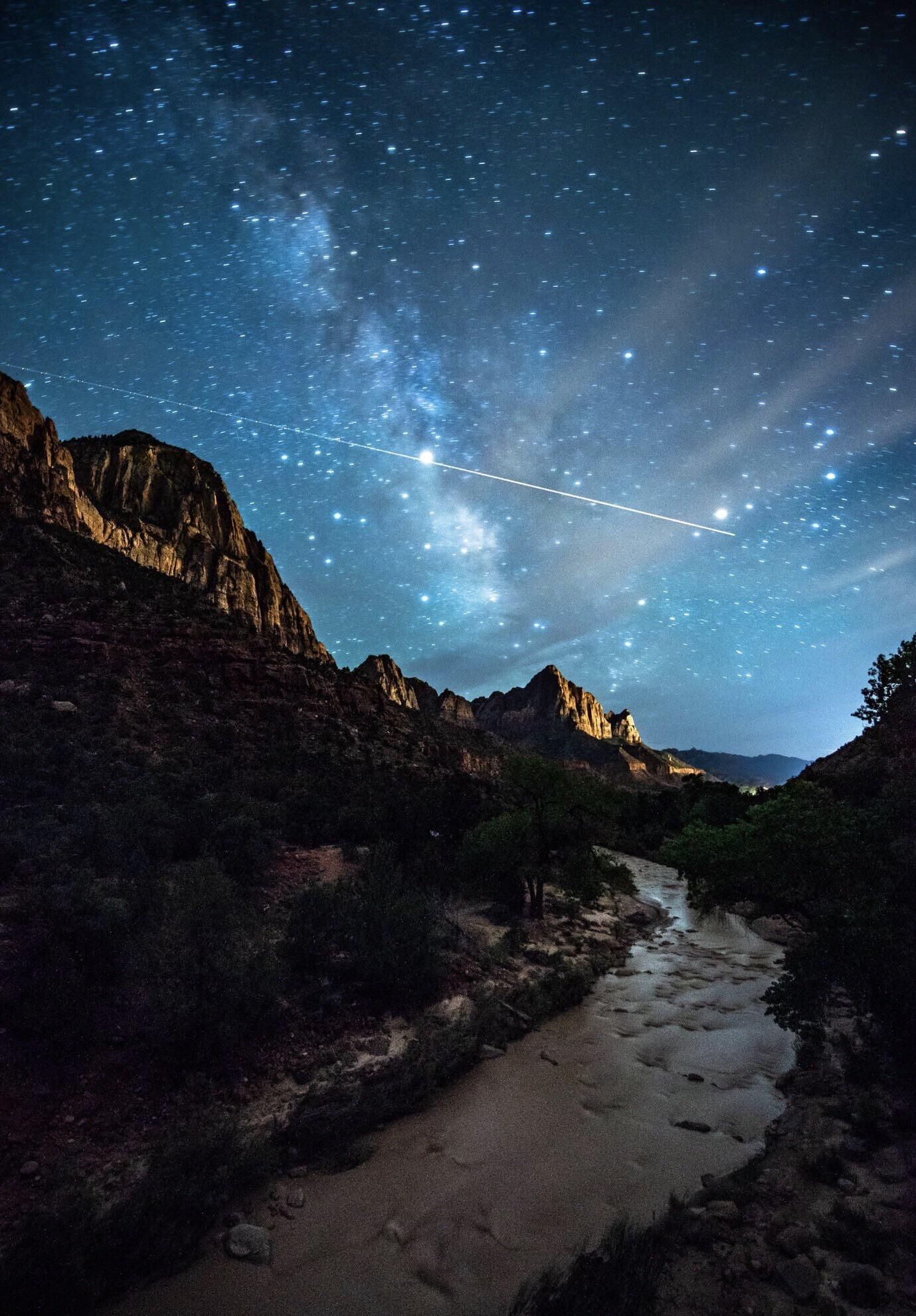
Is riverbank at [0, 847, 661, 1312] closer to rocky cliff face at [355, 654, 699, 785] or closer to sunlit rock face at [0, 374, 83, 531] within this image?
sunlit rock face at [0, 374, 83, 531]

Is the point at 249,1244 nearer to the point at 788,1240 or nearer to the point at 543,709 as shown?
the point at 788,1240

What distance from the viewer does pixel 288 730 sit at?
31797 mm

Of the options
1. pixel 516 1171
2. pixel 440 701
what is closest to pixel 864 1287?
pixel 516 1171

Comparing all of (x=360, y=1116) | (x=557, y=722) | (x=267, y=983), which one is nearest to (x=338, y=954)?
(x=267, y=983)

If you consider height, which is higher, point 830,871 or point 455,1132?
point 830,871

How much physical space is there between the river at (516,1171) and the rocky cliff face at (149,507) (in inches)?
1714

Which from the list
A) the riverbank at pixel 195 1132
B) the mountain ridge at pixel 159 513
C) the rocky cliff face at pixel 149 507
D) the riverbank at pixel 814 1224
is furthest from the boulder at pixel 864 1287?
the rocky cliff face at pixel 149 507

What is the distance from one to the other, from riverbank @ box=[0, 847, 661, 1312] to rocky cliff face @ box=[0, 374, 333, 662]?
41.1 metres

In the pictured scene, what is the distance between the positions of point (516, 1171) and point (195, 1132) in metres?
4.31

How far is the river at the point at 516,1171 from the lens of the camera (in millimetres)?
5441

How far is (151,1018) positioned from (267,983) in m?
1.70

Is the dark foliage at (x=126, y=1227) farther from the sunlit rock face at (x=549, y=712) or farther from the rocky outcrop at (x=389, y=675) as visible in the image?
the sunlit rock face at (x=549, y=712)

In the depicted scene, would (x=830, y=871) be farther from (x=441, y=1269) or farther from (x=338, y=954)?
(x=338, y=954)

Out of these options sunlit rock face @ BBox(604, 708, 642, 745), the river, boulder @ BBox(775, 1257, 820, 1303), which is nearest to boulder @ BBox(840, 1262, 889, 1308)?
boulder @ BBox(775, 1257, 820, 1303)
